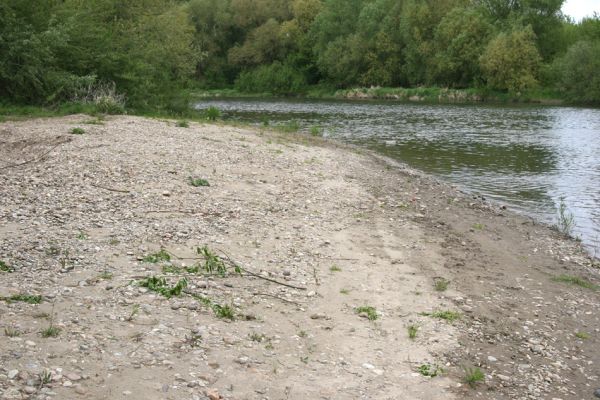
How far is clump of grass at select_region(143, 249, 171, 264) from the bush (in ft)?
300

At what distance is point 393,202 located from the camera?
15.8 meters

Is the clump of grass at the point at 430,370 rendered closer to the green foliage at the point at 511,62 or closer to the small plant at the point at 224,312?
the small plant at the point at 224,312

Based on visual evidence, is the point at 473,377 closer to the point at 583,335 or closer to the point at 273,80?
the point at 583,335

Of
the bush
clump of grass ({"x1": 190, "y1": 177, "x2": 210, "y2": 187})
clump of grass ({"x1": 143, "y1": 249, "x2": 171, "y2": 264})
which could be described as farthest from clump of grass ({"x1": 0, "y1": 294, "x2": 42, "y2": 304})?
the bush

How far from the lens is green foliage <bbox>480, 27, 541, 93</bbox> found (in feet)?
242

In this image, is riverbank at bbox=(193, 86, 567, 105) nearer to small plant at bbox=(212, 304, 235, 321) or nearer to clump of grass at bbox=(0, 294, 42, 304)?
small plant at bbox=(212, 304, 235, 321)

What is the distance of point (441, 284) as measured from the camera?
9.77 meters

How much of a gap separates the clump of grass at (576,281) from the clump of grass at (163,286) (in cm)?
681

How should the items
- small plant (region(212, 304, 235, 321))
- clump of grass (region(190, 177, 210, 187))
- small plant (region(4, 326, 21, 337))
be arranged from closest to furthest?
small plant (region(4, 326, 21, 337)) < small plant (region(212, 304, 235, 321)) < clump of grass (region(190, 177, 210, 187))

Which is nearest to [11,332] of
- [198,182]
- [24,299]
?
[24,299]

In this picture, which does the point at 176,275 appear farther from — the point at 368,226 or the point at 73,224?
the point at 368,226

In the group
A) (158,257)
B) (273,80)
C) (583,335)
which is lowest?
(583,335)

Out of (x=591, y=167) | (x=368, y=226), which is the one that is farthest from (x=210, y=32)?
(x=368, y=226)

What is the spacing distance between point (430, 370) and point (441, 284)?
9.42 feet
